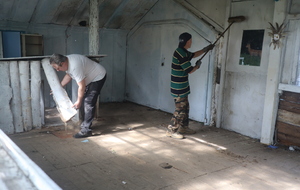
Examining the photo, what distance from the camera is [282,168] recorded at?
147 inches

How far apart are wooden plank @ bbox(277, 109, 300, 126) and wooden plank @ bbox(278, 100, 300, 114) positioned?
0.05m

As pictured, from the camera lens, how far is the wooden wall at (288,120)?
14.2 feet

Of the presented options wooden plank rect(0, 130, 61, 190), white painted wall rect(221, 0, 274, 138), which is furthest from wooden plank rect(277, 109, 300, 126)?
wooden plank rect(0, 130, 61, 190)

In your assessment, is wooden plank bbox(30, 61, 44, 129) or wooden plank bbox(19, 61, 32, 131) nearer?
wooden plank bbox(19, 61, 32, 131)

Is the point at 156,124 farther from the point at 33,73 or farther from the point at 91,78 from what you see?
the point at 33,73

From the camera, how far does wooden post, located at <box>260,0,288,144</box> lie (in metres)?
4.30

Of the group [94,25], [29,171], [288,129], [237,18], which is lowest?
[288,129]

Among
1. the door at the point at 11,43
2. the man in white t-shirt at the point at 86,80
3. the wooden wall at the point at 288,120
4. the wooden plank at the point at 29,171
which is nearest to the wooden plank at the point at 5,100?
the man in white t-shirt at the point at 86,80

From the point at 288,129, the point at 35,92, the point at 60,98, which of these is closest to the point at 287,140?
the point at 288,129

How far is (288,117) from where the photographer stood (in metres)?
4.42

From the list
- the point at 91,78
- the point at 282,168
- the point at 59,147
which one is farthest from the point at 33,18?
the point at 282,168

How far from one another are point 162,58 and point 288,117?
325cm

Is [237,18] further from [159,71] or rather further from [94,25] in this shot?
[94,25]

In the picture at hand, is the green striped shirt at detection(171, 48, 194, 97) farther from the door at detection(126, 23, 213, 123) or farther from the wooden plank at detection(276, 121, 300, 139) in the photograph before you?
the wooden plank at detection(276, 121, 300, 139)
